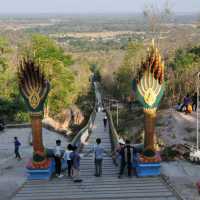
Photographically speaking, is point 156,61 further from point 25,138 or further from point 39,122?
point 25,138

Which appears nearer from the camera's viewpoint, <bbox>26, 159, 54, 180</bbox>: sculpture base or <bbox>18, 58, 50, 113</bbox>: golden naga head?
<bbox>26, 159, 54, 180</bbox>: sculpture base

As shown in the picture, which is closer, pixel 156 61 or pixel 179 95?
pixel 156 61

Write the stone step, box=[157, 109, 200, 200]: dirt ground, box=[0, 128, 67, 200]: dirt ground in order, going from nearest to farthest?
the stone step, box=[157, 109, 200, 200]: dirt ground, box=[0, 128, 67, 200]: dirt ground

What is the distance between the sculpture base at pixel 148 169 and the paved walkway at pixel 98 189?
29 centimetres

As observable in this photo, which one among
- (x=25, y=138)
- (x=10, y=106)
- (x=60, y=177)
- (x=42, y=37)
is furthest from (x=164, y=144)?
(x=42, y=37)

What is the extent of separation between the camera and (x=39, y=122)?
1619 cm

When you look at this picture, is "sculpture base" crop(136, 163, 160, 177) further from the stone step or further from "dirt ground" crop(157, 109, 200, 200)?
the stone step

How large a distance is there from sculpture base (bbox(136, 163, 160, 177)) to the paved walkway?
29 cm

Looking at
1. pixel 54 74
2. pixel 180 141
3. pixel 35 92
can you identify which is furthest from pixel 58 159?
pixel 54 74

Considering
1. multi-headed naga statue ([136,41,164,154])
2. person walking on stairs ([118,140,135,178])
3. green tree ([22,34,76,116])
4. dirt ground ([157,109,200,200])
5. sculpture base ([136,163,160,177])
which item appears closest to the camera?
dirt ground ([157,109,200,200])

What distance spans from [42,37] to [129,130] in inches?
808

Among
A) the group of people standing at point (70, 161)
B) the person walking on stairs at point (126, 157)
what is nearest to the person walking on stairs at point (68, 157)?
the group of people standing at point (70, 161)

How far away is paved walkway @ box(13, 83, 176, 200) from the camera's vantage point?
44.6 ft

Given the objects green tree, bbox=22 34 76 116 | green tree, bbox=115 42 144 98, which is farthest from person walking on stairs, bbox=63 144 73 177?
green tree, bbox=115 42 144 98
